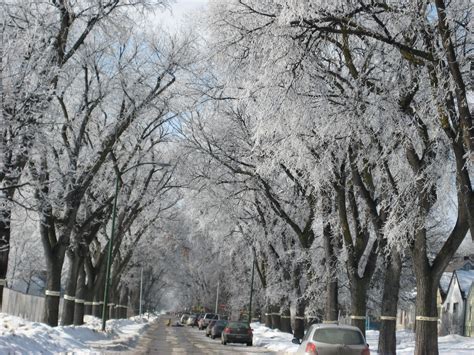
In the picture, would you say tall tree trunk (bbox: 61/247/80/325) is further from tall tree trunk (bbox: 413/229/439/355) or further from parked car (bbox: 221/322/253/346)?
tall tree trunk (bbox: 413/229/439/355)

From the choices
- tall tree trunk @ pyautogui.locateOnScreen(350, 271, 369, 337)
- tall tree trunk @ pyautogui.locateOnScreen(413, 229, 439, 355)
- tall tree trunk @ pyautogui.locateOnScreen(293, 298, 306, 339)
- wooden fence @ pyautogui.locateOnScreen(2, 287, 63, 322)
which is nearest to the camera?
tall tree trunk @ pyautogui.locateOnScreen(413, 229, 439, 355)

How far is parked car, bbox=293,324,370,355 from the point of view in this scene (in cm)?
1497

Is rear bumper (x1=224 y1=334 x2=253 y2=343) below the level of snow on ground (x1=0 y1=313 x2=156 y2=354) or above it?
below

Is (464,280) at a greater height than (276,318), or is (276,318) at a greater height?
(464,280)

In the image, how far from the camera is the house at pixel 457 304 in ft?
187

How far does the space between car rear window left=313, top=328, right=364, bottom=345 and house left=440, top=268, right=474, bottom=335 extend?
4305 cm

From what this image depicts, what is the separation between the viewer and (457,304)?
6103 centimetres

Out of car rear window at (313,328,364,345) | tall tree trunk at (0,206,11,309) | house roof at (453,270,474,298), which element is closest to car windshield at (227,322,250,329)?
tall tree trunk at (0,206,11,309)

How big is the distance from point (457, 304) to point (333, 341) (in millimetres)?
49525

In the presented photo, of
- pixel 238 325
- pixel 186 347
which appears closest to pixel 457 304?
pixel 238 325

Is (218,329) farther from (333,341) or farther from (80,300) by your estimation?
(333,341)

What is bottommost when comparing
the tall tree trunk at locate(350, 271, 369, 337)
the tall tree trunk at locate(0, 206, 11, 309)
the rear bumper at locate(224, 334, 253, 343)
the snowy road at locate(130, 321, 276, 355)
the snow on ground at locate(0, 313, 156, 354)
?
the snowy road at locate(130, 321, 276, 355)

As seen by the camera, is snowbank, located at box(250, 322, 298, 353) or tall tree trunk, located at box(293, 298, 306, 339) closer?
snowbank, located at box(250, 322, 298, 353)

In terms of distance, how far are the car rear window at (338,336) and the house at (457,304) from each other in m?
43.1
